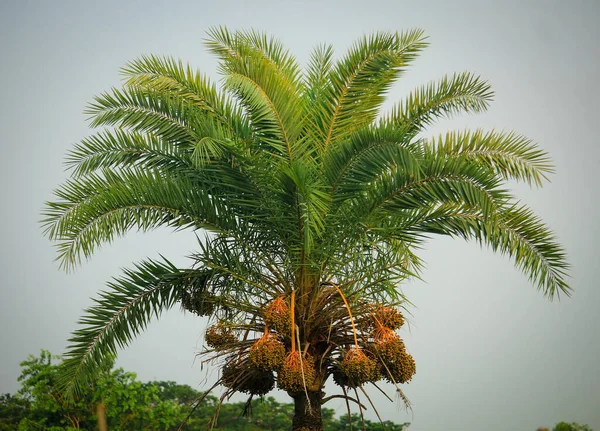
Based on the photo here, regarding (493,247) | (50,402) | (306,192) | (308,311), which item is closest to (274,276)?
(308,311)

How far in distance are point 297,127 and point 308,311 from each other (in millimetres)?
2339

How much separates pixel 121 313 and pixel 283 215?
2.55 meters

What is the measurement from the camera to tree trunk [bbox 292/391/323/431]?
31.6ft

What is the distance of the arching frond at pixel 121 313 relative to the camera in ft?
31.3

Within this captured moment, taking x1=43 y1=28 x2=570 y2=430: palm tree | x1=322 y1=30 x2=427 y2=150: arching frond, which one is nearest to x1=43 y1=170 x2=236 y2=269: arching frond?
x1=43 y1=28 x2=570 y2=430: palm tree

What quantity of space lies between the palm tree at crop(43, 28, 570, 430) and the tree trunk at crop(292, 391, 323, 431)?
0.07ft

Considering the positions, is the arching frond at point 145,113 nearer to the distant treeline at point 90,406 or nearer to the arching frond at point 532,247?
the arching frond at point 532,247

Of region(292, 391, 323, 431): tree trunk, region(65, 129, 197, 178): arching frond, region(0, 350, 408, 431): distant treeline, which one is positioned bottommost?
region(292, 391, 323, 431): tree trunk

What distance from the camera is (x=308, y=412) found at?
9633mm

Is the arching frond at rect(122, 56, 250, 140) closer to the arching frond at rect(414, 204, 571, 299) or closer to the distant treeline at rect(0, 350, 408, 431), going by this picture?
the arching frond at rect(414, 204, 571, 299)

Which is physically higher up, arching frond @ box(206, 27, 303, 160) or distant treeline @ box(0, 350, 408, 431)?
arching frond @ box(206, 27, 303, 160)

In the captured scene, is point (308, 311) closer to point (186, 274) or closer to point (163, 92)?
point (186, 274)

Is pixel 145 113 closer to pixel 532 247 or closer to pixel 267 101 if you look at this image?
pixel 267 101

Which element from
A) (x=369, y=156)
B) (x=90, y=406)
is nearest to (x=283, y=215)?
(x=369, y=156)
